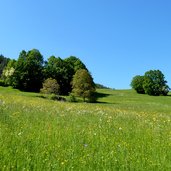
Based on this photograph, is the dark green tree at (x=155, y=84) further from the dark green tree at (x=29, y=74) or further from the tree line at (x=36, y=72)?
the dark green tree at (x=29, y=74)

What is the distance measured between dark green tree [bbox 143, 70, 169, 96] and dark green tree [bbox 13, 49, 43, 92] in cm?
3192

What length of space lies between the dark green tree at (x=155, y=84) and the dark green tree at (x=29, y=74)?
105 ft

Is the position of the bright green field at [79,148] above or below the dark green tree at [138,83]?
below

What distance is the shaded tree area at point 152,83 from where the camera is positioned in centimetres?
10388

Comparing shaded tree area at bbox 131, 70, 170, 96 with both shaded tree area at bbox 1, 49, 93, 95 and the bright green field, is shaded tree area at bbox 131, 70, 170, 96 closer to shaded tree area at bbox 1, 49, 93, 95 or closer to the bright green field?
shaded tree area at bbox 1, 49, 93, 95

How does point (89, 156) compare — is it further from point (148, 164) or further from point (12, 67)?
point (12, 67)

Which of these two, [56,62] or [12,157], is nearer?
[12,157]

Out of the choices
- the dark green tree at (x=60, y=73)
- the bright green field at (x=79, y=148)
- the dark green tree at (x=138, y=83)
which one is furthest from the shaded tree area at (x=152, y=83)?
Answer: the bright green field at (x=79, y=148)

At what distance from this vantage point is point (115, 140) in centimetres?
938

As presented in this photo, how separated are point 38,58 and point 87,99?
27182mm

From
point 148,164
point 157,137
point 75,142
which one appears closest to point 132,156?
point 148,164

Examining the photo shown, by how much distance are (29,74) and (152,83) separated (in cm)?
3650

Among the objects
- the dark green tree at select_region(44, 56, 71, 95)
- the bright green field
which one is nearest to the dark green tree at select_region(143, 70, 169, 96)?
the dark green tree at select_region(44, 56, 71, 95)

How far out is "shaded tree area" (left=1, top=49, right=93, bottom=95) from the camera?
293 ft
